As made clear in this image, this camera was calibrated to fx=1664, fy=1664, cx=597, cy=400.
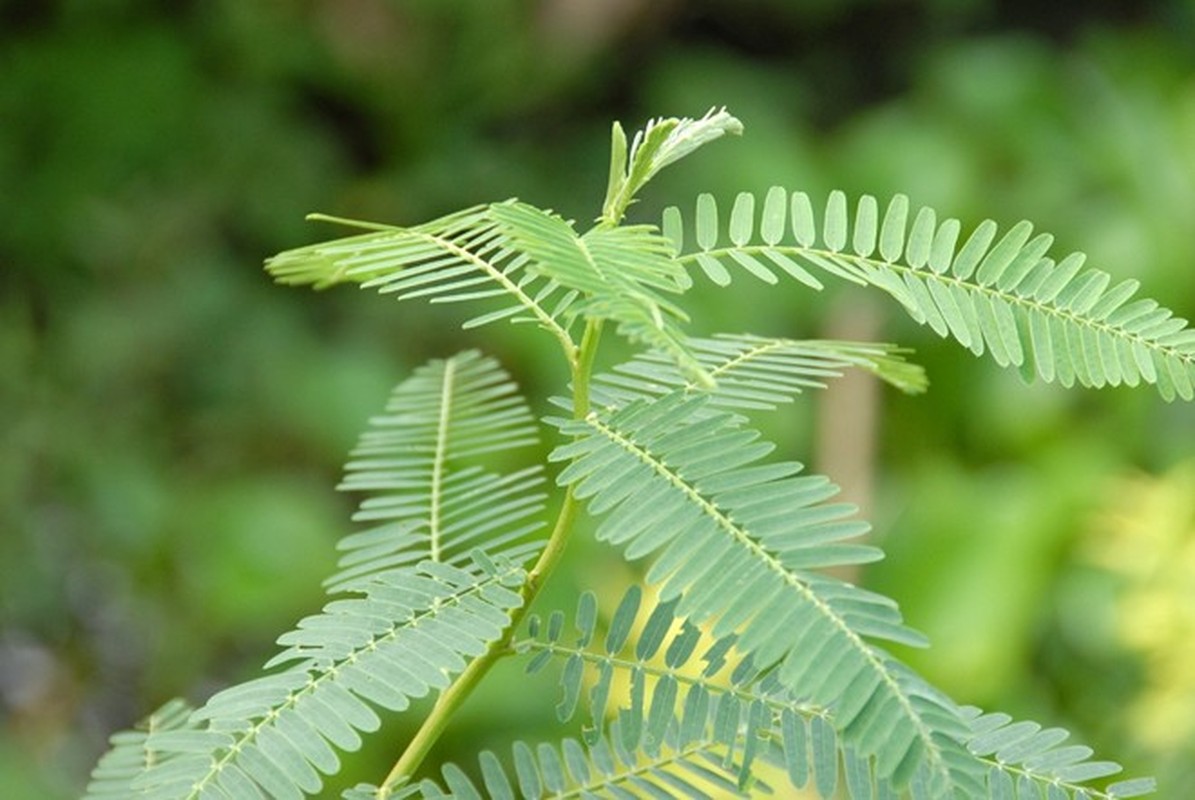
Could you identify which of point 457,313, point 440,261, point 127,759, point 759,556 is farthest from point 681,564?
point 457,313

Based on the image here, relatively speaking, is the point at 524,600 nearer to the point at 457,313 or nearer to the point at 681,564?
the point at 681,564

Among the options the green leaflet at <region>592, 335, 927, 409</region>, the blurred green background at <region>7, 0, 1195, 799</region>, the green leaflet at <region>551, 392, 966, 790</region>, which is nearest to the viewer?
the green leaflet at <region>551, 392, 966, 790</region>

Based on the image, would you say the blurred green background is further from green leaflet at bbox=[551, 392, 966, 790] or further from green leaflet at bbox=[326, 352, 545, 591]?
green leaflet at bbox=[551, 392, 966, 790]

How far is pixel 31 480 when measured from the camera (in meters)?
1.75

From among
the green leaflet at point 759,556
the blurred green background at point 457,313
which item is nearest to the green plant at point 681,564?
the green leaflet at point 759,556

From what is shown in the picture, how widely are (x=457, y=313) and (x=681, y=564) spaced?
1660 mm

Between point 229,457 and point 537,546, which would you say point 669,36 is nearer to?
point 229,457

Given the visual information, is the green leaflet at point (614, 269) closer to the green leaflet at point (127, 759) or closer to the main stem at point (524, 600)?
the main stem at point (524, 600)

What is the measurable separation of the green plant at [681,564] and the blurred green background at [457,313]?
877mm

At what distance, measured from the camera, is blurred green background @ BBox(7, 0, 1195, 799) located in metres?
1.59

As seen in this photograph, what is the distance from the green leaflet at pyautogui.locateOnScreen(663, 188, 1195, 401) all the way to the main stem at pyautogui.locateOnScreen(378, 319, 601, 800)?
0.12 ft

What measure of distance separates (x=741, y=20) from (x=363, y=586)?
2277 millimetres

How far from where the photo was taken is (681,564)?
0.35 metres

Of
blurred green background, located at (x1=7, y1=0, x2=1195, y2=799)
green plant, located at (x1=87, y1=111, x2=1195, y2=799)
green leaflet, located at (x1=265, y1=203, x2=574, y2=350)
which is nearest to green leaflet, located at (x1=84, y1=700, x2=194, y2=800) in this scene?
green plant, located at (x1=87, y1=111, x2=1195, y2=799)
